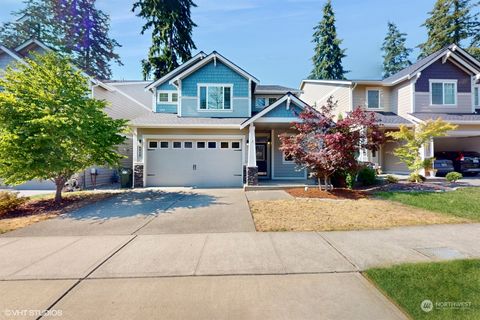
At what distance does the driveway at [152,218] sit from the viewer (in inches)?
232

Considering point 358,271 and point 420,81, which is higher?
point 420,81

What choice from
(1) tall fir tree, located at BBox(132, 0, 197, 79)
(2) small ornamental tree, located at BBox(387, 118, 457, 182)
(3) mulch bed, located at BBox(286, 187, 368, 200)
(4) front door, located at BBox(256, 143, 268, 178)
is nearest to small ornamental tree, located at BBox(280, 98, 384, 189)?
(3) mulch bed, located at BBox(286, 187, 368, 200)

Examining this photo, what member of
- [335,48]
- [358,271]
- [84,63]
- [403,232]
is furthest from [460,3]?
[84,63]

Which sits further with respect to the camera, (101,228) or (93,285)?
(101,228)

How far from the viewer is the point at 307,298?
9.92 feet

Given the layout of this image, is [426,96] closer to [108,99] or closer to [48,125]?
[48,125]

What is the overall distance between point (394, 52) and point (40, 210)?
172ft

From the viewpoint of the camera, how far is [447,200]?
27.8 feet

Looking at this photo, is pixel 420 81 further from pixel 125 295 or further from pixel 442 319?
pixel 125 295

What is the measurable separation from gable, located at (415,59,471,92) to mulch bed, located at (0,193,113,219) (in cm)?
2040

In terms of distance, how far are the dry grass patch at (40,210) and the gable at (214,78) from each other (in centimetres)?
742

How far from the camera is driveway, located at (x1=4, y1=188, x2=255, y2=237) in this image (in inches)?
232

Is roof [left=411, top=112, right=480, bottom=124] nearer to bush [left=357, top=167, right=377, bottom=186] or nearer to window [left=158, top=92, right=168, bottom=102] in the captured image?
bush [left=357, top=167, right=377, bottom=186]

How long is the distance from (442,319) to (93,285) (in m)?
4.52
